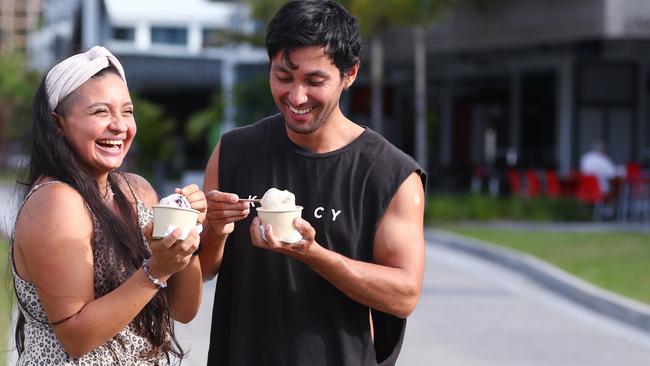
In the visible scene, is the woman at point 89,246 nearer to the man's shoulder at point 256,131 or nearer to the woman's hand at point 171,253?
the woman's hand at point 171,253

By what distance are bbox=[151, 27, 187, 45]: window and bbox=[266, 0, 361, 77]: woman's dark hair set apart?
32.9 metres

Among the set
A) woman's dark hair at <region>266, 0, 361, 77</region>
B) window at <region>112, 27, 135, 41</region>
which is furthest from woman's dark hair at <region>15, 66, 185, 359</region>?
window at <region>112, 27, 135, 41</region>

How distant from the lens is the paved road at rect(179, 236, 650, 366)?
30.6 feet

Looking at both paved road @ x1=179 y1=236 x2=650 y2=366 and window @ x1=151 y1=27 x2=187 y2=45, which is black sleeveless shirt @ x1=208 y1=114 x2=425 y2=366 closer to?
paved road @ x1=179 y1=236 x2=650 y2=366

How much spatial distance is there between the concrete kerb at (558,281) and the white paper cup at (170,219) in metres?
8.78

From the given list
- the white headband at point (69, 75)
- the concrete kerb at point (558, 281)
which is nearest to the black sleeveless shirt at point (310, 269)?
the white headband at point (69, 75)

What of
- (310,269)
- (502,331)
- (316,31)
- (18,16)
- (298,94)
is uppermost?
(18,16)

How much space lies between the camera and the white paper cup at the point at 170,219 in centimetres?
288

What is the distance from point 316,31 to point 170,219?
2.33 feet

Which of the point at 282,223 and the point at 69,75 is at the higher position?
the point at 69,75

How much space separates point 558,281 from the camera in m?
13.9

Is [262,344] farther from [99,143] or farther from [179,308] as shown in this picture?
[99,143]

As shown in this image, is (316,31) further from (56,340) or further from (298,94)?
(56,340)

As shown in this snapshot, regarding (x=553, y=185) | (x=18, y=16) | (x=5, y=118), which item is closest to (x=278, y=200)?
(x=553, y=185)
